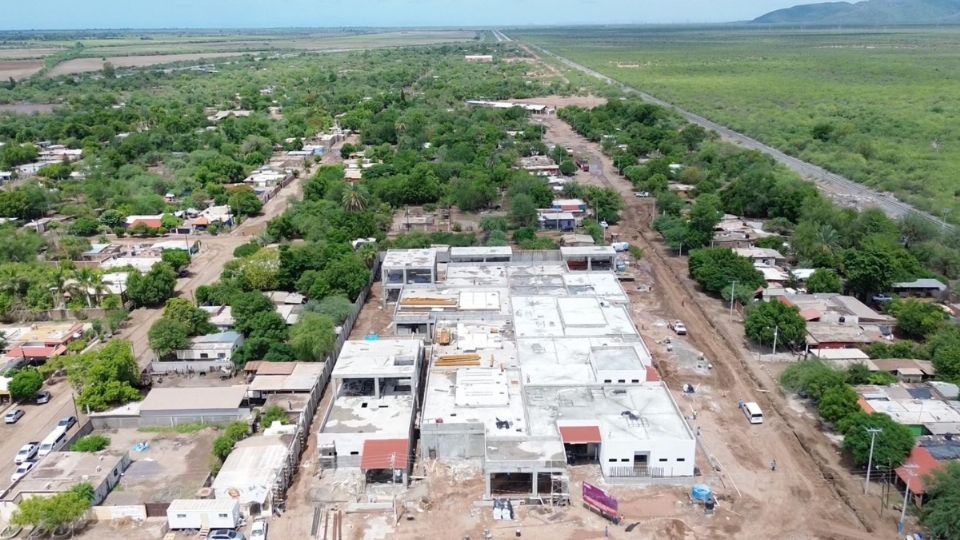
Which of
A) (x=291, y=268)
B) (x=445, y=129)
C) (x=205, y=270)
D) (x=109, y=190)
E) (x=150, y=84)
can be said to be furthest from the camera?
(x=150, y=84)

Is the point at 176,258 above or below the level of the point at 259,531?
above

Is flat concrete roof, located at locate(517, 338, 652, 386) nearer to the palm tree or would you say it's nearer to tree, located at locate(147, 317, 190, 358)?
tree, located at locate(147, 317, 190, 358)

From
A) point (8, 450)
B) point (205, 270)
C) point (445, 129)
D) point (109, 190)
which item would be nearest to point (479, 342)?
point (8, 450)

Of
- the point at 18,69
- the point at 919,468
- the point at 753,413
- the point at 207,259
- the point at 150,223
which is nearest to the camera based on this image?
the point at 919,468

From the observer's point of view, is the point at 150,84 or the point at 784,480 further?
the point at 150,84

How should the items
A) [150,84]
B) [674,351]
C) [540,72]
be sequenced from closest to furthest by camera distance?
[674,351], [150,84], [540,72]

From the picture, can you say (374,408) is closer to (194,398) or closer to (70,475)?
(194,398)

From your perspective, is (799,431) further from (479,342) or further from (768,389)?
(479,342)

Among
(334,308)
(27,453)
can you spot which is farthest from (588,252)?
(27,453)

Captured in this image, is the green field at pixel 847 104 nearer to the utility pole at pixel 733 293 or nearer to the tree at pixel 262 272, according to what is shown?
the utility pole at pixel 733 293
